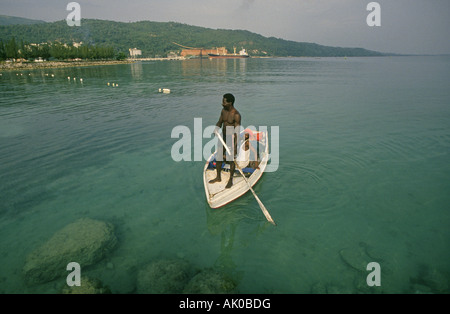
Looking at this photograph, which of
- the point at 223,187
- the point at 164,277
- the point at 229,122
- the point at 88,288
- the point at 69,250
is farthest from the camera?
the point at 223,187

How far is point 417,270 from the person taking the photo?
6.42m

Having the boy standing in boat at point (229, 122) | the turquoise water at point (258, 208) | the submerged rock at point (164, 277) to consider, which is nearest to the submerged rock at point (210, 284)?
the submerged rock at point (164, 277)

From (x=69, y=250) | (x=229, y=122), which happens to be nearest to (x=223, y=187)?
(x=229, y=122)

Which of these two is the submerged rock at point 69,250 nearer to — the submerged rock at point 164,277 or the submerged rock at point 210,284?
the submerged rock at point 164,277

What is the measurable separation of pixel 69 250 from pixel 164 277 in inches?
121

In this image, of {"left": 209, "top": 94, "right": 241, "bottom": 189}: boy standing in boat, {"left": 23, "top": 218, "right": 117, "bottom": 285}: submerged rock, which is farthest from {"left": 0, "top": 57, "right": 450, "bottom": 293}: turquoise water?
{"left": 209, "top": 94, "right": 241, "bottom": 189}: boy standing in boat

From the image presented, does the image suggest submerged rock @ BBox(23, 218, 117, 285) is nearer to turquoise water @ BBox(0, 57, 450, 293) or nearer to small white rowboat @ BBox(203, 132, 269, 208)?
turquoise water @ BBox(0, 57, 450, 293)

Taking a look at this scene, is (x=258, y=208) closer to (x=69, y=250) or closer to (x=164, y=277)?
(x=164, y=277)

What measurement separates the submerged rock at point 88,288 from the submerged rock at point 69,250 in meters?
0.77

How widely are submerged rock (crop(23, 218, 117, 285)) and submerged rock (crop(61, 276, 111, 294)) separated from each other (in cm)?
77

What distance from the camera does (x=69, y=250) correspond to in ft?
22.3

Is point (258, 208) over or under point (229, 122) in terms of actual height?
under

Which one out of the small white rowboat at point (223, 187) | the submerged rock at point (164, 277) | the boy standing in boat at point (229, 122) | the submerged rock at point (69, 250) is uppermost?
the boy standing in boat at point (229, 122)

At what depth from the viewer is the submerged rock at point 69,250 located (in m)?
6.21
